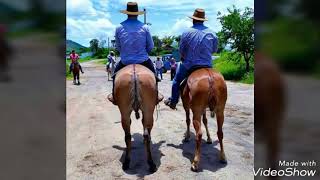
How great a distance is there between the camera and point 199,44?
3746 mm

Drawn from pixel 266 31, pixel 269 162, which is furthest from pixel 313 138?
pixel 266 31

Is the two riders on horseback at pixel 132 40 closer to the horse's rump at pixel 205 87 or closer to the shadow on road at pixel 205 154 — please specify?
the horse's rump at pixel 205 87

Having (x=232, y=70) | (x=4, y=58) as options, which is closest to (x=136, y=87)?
(x=4, y=58)

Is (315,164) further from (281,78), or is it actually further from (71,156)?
(71,156)

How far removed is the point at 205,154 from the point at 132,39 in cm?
149

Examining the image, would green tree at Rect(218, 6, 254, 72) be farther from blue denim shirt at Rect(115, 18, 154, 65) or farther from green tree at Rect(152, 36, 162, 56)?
blue denim shirt at Rect(115, 18, 154, 65)

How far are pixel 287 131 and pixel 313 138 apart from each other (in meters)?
0.35

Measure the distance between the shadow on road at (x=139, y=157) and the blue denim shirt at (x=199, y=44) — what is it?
41.2 inches

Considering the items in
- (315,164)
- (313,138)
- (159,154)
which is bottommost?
(159,154)

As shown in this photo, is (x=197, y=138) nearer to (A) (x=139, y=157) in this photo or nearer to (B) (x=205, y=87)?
(B) (x=205, y=87)

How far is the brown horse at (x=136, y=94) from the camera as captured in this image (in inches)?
135

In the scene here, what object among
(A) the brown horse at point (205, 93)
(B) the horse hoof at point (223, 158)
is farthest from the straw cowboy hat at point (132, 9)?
(B) the horse hoof at point (223, 158)

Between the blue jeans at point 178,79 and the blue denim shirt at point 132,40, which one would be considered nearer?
the blue denim shirt at point 132,40

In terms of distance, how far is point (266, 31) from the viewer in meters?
1.17
